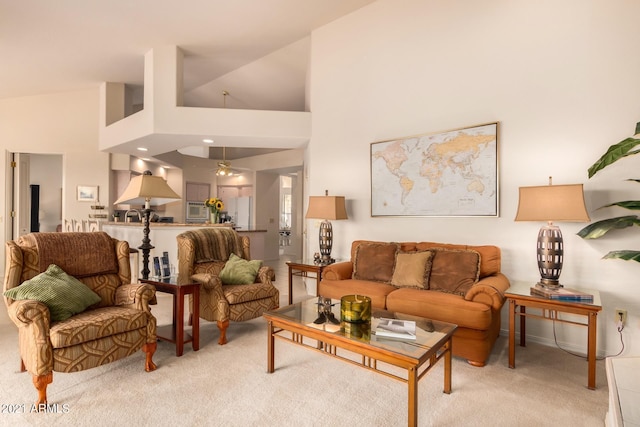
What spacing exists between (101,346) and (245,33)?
4049mm

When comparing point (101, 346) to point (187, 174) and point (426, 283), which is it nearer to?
point (426, 283)

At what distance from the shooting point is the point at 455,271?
305 cm

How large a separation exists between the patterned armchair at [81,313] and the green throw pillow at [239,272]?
2.94 feet

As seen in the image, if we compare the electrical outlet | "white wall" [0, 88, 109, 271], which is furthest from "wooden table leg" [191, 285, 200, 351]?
"white wall" [0, 88, 109, 271]

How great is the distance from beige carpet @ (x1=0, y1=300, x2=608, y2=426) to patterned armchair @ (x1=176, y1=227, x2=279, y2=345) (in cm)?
40

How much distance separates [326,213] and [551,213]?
222cm

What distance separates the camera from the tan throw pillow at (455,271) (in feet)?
9.81

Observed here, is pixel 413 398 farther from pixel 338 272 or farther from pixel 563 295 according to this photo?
pixel 338 272

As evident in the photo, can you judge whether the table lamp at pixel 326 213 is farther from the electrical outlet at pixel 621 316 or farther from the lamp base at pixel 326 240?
the electrical outlet at pixel 621 316

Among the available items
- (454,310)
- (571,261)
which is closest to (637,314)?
(571,261)

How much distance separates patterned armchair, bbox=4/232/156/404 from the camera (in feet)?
6.51

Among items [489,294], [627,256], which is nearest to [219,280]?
[489,294]

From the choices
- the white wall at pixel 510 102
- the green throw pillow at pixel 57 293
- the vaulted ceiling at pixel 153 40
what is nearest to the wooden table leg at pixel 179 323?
the green throw pillow at pixel 57 293

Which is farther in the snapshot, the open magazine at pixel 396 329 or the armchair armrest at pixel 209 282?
the armchair armrest at pixel 209 282
